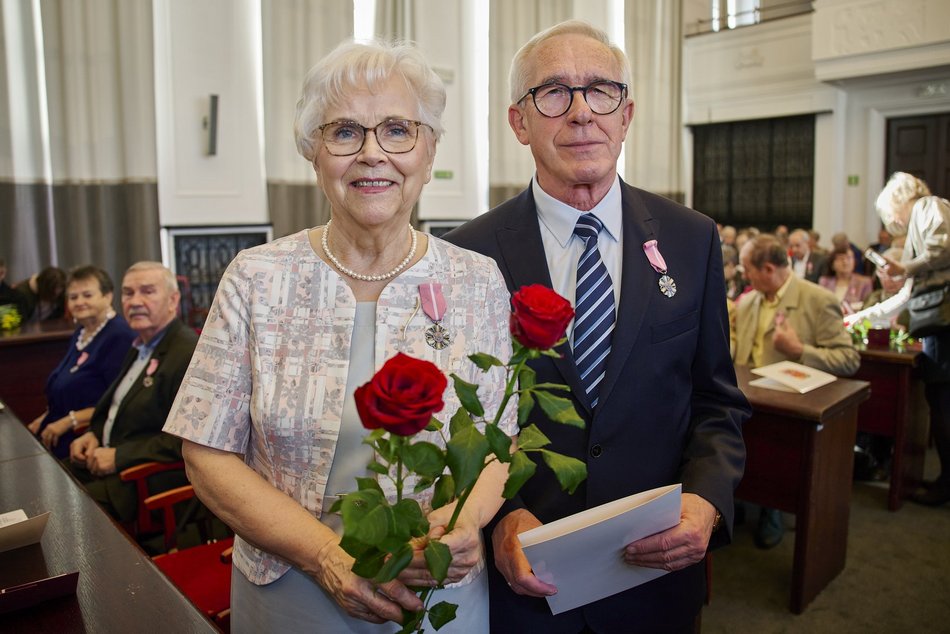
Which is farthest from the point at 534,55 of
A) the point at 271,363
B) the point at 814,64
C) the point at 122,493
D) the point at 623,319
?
the point at 814,64

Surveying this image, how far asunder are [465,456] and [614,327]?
30.9 inches

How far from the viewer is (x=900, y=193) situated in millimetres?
5316

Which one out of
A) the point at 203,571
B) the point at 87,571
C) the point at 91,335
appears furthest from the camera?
the point at 91,335

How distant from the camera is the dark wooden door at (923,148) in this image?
11.8 m

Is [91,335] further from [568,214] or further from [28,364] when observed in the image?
[568,214]

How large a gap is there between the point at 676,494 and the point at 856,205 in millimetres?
13165

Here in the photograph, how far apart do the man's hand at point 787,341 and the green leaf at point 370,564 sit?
3.51 m

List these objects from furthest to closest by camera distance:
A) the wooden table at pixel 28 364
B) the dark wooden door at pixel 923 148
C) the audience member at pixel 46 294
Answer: the dark wooden door at pixel 923 148, the audience member at pixel 46 294, the wooden table at pixel 28 364

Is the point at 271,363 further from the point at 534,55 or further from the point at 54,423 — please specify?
the point at 54,423

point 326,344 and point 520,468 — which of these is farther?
point 326,344

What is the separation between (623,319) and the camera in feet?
5.28

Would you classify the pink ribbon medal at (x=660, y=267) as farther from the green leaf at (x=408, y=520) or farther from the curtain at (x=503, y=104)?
the curtain at (x=503, y=104)

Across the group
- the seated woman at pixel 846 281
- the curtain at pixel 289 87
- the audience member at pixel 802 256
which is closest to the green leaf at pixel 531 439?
the seated woman at pixel 846 281

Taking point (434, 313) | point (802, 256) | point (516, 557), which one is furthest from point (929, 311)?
point (802, 256)
